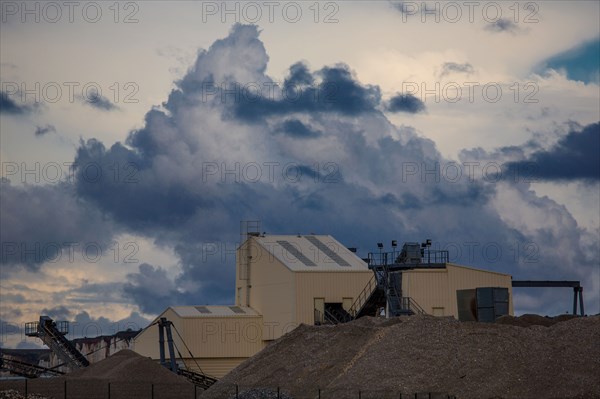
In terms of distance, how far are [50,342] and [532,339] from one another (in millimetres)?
35008

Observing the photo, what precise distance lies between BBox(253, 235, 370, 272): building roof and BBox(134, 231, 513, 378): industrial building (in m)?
0.07

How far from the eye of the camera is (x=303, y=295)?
61656 millimetres

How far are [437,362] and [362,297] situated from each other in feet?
75.9

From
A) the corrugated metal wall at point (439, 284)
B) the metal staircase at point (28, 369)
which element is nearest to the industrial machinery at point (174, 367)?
the metal staircase at point (28, 369)

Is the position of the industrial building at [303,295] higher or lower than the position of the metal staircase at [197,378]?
higher

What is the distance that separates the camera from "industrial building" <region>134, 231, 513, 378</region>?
59.5m

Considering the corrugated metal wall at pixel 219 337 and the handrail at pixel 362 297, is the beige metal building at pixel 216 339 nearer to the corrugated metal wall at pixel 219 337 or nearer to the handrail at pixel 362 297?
the corrugated metal wall at pixel 219 337

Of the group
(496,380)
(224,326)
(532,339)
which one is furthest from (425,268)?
(496,380)

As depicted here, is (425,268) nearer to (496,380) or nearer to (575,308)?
(575,308)

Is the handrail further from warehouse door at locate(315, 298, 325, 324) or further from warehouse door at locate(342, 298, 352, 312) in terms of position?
warehouse door at locate(315, 298, 325, 324)

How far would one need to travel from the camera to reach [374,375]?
39.6m

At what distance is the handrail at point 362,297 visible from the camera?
2448 inches

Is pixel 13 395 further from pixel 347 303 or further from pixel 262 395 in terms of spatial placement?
pixel 347 303

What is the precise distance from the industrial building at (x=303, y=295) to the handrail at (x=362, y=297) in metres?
0.07
